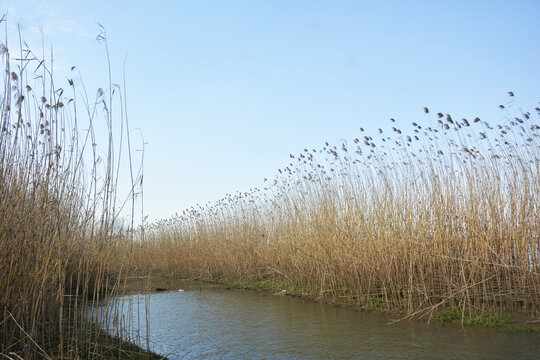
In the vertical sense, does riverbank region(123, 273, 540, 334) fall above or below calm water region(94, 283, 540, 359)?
above

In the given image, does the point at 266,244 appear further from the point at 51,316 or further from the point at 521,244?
the point at 51,316

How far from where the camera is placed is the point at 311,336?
3709 millimetres

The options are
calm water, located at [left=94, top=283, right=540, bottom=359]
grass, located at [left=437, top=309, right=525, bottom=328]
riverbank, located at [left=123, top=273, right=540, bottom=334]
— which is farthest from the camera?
grass, located at [left=437, top=309, right=525, bottom=328]

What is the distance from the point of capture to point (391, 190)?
506 centimetres

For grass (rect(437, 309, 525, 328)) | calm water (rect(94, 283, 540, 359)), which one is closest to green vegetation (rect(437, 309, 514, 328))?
grass (rect(437, 309, 525, 328))

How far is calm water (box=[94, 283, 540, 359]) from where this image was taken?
313cm

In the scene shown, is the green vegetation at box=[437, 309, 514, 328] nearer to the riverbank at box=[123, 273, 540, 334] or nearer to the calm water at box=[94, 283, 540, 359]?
the riverbank at box=[123, 273, 540, 334]

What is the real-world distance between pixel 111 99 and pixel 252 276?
559 cm

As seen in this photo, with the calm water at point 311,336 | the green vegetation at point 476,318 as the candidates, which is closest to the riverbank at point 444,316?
the green vegetation at point 476,318

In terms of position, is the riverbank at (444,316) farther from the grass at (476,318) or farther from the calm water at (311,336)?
the calm water at (311,336)

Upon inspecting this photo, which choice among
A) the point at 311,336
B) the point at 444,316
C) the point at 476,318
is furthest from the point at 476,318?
the point at 311,336

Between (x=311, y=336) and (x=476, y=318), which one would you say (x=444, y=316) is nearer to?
(x=476, y=318)

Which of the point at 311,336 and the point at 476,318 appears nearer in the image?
the point at 311,336

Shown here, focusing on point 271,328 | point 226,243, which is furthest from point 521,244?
point 226,243
